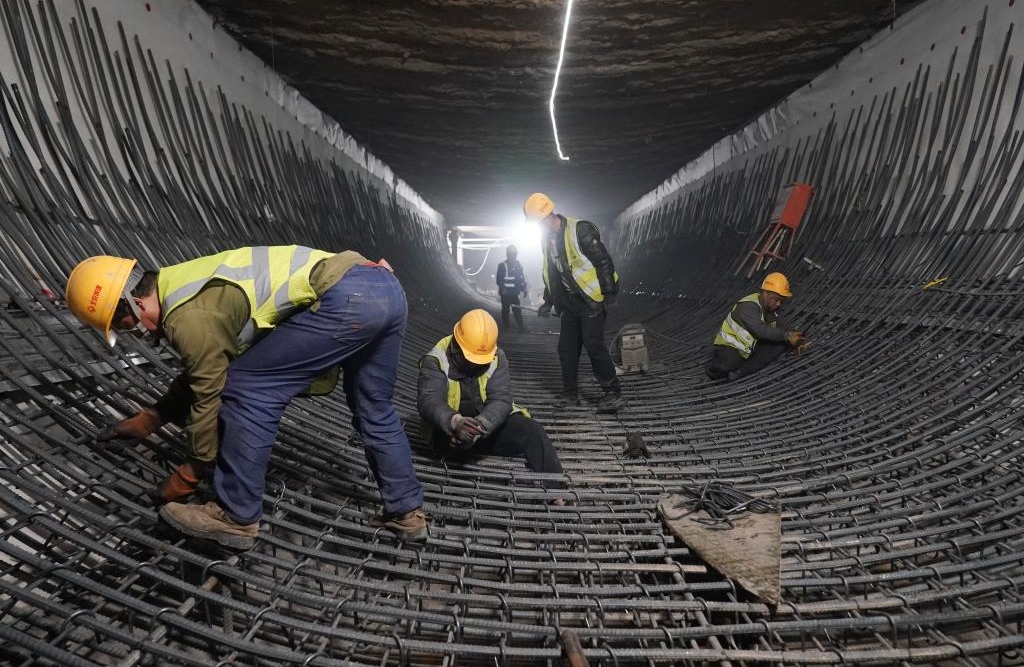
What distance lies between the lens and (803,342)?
4406 mm

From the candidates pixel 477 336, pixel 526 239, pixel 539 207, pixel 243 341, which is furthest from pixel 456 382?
pixel 526 239

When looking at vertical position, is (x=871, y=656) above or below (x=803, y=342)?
above

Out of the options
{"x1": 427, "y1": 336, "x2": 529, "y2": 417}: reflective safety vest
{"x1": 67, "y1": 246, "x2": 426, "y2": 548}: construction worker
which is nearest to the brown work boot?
{"x1": 67, "y1": 246, "x2": 426, "y2": 548}: construction worker

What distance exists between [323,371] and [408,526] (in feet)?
2.15

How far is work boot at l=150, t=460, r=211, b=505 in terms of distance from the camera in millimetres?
1807

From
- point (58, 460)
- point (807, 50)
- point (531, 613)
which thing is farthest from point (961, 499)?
point (807, 50)

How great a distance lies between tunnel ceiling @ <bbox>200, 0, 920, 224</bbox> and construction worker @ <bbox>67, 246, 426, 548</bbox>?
3.46 metres

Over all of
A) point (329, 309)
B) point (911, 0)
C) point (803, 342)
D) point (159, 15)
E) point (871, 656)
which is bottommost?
point (803, 342)

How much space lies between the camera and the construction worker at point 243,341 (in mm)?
1680

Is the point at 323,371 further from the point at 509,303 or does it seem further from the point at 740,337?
the point at 509,303

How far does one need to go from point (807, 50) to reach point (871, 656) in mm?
5761

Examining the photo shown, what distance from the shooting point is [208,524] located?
177cm

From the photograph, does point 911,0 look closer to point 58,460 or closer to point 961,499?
point 961,499

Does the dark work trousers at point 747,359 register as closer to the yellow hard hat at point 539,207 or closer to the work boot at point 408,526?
the yellow hard hat at point 539,207
